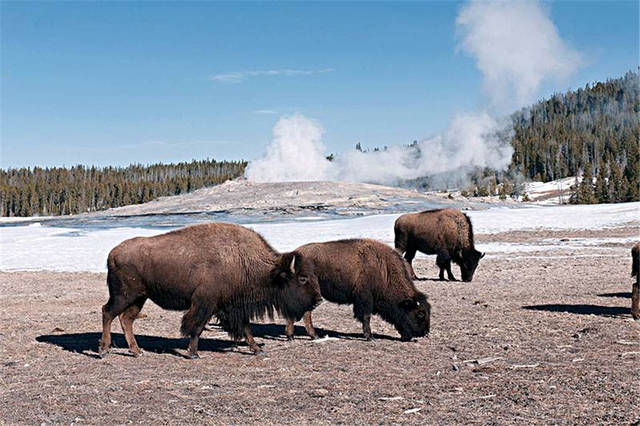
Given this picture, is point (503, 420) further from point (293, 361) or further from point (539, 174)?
point (539, 174)

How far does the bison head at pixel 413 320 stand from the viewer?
1237 cm

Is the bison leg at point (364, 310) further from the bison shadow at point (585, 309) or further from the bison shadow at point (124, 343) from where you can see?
the bison shadow at point (585, 309)

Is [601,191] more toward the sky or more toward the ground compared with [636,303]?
more toward the sky

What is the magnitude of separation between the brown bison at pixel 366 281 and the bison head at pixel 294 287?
0.49 meters

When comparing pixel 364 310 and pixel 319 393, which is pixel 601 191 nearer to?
pixel 364 310

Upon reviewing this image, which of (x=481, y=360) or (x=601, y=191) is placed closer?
(x=481, y=360)

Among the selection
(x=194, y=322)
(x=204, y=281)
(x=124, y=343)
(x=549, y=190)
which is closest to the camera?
(x=194, y=322)

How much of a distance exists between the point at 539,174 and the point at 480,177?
2695cm

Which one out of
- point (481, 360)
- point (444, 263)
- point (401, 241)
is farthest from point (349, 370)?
point (401, 241)

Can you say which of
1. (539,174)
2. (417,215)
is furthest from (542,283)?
(539,174)

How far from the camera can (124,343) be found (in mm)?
12648

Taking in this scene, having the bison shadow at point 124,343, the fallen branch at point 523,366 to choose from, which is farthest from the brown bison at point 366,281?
the fallen branch at point 523,366

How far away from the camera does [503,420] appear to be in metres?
7.06

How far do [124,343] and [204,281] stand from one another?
8.55ft
